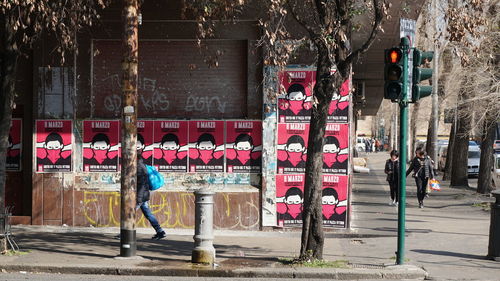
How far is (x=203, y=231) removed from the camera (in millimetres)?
11172

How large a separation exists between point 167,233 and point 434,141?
21.0 m

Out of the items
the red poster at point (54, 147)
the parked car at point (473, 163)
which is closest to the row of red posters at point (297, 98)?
the red poster at point (54, 147)

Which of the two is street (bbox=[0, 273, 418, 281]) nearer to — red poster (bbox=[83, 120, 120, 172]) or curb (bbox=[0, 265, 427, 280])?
curb (bbox=[0, 265, 427, 280])

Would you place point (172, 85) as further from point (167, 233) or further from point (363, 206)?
point (363, 206)

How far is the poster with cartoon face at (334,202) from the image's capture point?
14391mm

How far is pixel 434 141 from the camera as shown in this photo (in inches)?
1288

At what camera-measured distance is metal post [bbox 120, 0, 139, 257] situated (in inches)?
445

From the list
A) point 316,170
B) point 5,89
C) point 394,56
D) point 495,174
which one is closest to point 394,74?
point 394,56

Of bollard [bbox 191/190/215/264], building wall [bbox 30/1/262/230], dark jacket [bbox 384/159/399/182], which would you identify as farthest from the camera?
dark jacket [bbox 384/159/399/182]

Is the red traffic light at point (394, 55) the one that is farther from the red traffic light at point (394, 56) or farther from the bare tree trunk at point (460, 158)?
the bare tree trunk at point (460, 158)

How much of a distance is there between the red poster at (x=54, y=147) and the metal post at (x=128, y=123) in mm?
3930

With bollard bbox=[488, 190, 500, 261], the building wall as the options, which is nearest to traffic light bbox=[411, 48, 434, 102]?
bollard bbox=[488, 190, 500, 261]

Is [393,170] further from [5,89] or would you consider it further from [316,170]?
[5,89]

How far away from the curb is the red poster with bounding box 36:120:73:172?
444cm
